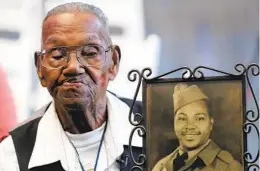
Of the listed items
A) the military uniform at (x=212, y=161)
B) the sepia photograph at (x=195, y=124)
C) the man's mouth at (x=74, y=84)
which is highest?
the man's mouth at (x=74, y=84)

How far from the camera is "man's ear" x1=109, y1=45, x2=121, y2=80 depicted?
1248 millimetres

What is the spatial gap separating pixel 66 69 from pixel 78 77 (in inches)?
1.4

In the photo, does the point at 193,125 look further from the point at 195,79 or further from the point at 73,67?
the point at 73,67

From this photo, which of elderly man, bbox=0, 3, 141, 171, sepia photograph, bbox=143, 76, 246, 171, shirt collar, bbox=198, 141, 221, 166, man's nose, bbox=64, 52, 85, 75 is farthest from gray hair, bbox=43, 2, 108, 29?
shirt collar, bbox=198, 141, 221, 166

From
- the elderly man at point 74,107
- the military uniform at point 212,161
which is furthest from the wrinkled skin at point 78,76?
the military uniform at point 212,161

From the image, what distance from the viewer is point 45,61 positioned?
1231 millimetres

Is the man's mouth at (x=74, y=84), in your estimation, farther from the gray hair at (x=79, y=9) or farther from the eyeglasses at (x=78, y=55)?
the gray hair at (x=79, y=9)

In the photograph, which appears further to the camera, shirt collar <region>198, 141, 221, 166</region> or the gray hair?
the gray hair

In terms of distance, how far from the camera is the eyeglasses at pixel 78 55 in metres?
1.21

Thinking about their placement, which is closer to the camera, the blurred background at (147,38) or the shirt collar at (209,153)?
the shirt collar at (209,153)

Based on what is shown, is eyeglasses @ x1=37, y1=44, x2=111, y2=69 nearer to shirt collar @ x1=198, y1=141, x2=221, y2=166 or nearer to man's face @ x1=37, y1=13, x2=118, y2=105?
man's face @ x1=37, y1=13, x2=118, y2=105

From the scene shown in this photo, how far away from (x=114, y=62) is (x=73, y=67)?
0.37ft

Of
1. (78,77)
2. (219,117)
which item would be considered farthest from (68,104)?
(219,117)

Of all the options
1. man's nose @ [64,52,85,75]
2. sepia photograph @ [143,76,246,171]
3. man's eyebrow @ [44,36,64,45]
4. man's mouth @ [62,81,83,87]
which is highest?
man's eyebrow @ [44,36,64,45]
